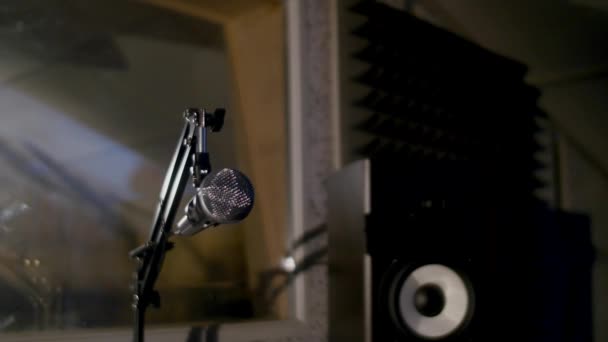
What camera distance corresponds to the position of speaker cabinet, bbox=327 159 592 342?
37.3 inches

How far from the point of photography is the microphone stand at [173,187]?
789 millimetres

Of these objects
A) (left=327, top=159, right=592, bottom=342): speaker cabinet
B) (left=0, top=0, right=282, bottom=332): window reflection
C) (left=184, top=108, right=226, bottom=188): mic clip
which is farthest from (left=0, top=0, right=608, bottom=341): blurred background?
(left=184, top=108, right=226, bottom=188): mic clip

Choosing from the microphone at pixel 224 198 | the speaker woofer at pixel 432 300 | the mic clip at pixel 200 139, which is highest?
the mic clip at pixel 200 139

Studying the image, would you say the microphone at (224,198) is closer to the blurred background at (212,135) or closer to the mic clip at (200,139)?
the mic clip at (200,139)

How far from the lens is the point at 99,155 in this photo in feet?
4.59

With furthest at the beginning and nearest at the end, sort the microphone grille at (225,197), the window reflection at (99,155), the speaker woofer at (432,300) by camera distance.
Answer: the window reflection at (99,155), the speaker woofer at (432,300), the microphone grille at (225,197)

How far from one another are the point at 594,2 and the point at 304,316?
1.27 meters

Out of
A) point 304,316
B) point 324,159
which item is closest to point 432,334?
point 304,316

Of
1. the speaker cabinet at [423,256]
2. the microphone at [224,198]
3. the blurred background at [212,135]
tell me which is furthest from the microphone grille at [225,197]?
the blurred background at [212,135]

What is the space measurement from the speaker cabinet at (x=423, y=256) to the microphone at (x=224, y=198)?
32cm

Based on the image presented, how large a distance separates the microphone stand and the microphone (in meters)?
0.06

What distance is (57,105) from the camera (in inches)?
53.2

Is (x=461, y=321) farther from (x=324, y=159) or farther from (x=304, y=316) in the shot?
(x=324, y=159)

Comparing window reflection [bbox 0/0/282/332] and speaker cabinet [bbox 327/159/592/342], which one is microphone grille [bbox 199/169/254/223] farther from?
window reflection [bbox 0/0/282/332]
